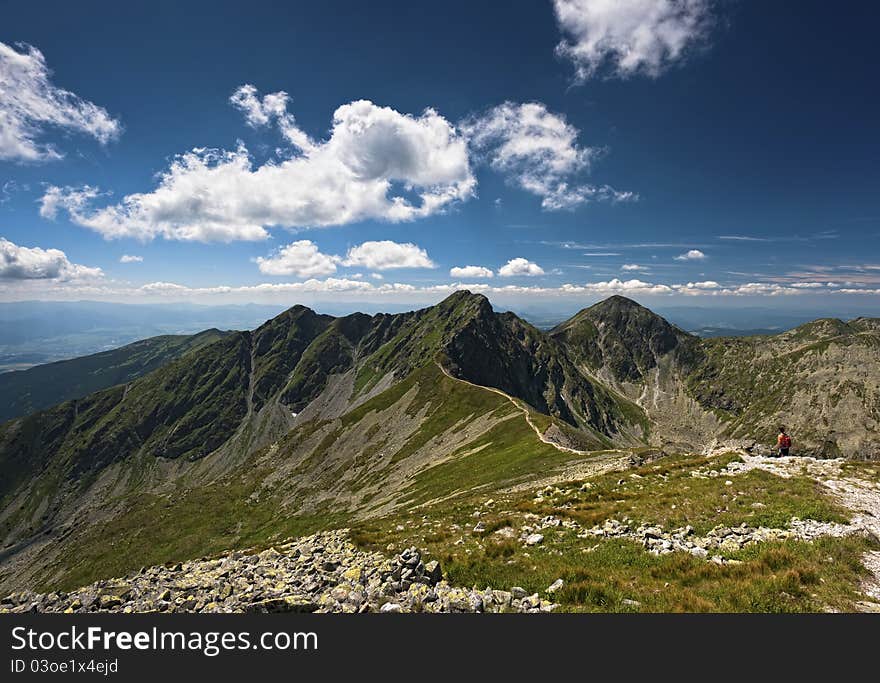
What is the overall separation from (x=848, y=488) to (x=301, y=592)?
29126 millimetres

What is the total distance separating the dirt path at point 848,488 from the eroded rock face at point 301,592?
10372 mm

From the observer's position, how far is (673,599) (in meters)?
11.4

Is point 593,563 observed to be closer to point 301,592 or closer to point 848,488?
point 301,592

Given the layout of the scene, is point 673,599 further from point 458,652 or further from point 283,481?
point 283,481

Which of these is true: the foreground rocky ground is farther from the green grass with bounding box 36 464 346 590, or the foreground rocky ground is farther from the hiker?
the green grass with bounding box 36 464 346 590

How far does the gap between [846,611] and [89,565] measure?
179 metres

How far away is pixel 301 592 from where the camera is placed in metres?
13.8

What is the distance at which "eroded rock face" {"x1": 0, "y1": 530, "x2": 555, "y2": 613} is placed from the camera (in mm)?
11602

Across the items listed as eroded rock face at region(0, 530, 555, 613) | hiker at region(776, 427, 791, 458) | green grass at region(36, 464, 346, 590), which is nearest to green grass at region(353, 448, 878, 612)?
eroded rock face at region(0, 530, 555, 613)

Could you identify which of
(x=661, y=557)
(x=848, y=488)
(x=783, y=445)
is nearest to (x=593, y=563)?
(x=661, y=557)

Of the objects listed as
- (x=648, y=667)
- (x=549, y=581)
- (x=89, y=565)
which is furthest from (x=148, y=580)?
(x=89, y=565)

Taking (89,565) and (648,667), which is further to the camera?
(89,565)

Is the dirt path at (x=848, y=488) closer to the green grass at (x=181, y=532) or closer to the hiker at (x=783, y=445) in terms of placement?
the hiker at (x=783, y=445)

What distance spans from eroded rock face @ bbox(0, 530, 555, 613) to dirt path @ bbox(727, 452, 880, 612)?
1037 centimetres
